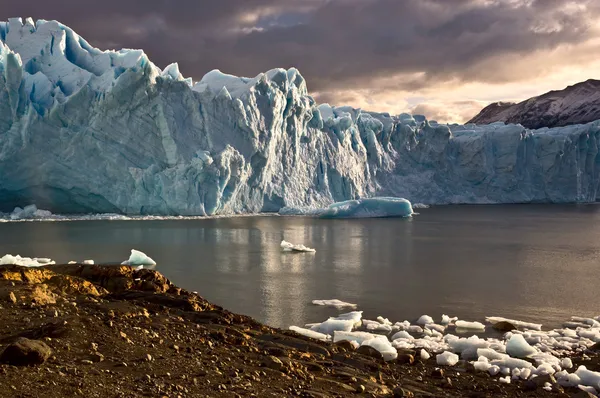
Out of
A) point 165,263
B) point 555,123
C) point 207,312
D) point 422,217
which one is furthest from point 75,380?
point 555,123

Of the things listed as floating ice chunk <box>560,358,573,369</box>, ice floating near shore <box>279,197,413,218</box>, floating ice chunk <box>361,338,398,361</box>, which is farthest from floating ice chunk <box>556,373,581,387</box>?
ice floating near shore <box>279,197,413,218</box>

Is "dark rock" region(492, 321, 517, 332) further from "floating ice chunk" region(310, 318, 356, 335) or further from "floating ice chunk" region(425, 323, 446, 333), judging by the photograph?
"floating ice chunk" region(310, 318, 356, 335)

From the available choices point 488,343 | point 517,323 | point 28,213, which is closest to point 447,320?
point 517,323

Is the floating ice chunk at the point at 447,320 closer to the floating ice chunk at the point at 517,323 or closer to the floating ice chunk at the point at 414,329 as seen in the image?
the floating ice chunk at the point at 517,323

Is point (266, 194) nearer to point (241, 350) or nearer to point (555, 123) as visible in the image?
point (241, 350)

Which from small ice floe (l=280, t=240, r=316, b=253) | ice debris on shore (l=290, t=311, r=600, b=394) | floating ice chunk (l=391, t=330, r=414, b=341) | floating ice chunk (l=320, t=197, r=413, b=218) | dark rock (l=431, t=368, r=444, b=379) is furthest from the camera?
floating ice chunk (l=320, t=197, r=413, b=218)
